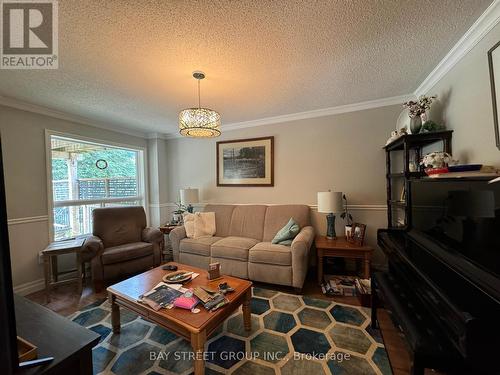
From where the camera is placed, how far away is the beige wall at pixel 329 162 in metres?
2.83

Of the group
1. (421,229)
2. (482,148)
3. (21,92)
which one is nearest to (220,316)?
(421,229)

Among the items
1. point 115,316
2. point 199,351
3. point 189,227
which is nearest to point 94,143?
point 189,227

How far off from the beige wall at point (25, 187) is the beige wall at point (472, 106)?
4.60 m

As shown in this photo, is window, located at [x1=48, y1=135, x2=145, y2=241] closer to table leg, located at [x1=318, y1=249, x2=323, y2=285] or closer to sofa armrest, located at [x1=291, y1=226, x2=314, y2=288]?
sofa armrest, located at [x1=291, y1=226, x2=314, y2=288]

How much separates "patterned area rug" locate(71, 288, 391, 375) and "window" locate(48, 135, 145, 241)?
164 centimetres

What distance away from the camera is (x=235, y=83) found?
7.23 feet

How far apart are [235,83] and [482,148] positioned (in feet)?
7.13

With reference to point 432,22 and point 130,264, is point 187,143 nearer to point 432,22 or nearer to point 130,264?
point 130,264

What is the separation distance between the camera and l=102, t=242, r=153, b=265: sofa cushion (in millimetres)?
2559

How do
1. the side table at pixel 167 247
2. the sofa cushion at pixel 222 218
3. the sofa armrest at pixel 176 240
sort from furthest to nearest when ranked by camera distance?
the side table at pixel 167 247 < the sofa cushion at pixel 222 218 < the sofa armrest at pixel 176 240

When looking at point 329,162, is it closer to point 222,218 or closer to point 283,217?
point 283,217

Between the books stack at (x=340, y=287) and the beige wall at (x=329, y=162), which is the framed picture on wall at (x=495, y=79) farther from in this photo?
the books stack at (x=340, y=287)

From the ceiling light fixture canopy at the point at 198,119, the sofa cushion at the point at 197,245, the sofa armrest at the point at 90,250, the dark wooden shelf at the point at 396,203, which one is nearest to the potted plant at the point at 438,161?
the dark wooden shelf at the point at 396,203

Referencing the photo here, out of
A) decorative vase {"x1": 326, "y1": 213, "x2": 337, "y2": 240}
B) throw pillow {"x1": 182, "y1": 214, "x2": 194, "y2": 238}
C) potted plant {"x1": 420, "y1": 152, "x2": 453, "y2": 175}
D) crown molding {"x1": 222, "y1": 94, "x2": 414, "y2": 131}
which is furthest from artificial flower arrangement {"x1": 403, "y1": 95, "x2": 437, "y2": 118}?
throw pillow {"x1": 182, "y1": 214, "x2": 194, "y2": 238}
